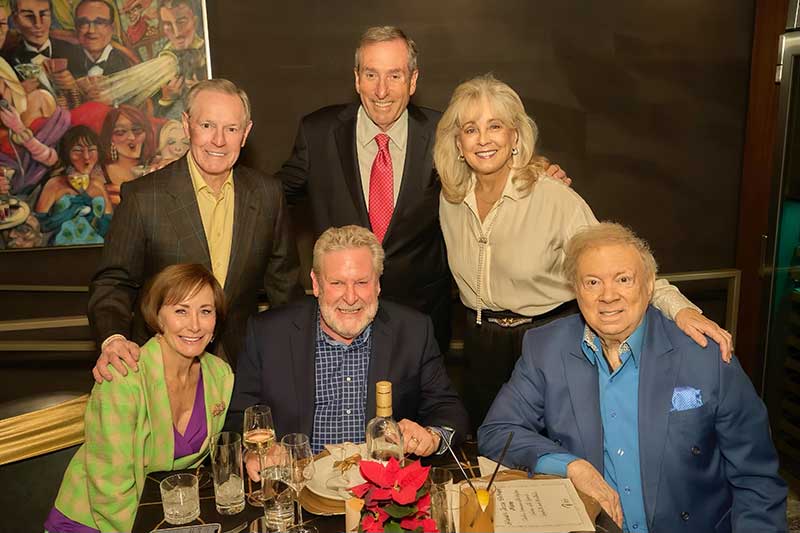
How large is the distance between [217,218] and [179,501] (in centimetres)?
132

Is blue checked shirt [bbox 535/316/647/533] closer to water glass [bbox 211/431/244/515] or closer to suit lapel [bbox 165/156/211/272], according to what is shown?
water glass [bbox 211/431/244/515]

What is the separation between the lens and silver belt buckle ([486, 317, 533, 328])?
3.13 metres

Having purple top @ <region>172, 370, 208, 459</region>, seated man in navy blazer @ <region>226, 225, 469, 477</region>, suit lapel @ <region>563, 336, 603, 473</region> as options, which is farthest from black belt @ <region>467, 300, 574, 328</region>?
purple top @ <region>172, 370, 208, 459</region>

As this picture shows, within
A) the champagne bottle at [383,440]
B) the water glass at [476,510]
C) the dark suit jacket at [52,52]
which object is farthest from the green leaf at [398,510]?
the dark suit jacket at [52,52]

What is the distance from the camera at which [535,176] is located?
3006 mm

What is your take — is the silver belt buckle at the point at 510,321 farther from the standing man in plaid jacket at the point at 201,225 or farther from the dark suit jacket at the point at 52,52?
the dark suit jacket at the point at 52,52

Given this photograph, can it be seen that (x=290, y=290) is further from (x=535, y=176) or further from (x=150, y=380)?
(x=535, y=176)

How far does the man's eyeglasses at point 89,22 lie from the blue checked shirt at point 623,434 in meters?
3.52

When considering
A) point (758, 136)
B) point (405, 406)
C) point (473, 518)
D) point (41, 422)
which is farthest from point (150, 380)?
point (758, 136)

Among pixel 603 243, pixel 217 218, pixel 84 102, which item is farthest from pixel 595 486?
pixel 84 102

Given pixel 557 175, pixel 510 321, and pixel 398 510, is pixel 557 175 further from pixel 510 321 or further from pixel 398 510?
pixel 398 510

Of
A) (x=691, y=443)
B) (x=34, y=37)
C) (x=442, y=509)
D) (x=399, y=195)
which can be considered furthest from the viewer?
(x=34, y=37)

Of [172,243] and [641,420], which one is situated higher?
[172,243]

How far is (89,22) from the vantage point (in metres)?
4.41
